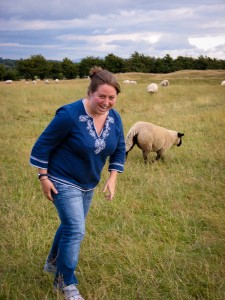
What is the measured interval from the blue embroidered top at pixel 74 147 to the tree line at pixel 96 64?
2737 inches

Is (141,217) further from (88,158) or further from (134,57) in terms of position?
(134,57)

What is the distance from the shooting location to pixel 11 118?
1413 centimetres

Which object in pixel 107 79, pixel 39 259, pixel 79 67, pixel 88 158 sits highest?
pixel 79 67

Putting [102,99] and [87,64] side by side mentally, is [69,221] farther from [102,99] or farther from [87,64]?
[87,64]

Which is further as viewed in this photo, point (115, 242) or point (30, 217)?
point (30, 217)

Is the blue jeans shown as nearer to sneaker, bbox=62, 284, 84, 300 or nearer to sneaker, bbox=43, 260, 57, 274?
sneaker, bbox=62, 284, 84, 300

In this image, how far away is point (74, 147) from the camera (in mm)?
2816

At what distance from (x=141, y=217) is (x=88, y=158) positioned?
2435 millimetres

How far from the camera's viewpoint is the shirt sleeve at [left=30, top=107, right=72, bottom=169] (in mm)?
2719

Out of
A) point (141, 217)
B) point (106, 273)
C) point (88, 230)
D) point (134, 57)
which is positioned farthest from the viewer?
point (134, 57)

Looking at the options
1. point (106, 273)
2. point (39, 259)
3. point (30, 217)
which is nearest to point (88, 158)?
point (106, 273)

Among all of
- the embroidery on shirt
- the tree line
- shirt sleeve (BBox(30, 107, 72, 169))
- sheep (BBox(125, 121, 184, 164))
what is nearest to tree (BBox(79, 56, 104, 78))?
the tree line

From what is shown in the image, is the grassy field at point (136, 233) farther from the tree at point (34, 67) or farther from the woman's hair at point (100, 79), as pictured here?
the tree at point (34, 67)

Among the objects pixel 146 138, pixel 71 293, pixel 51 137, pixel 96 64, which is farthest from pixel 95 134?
pixel 96 64
